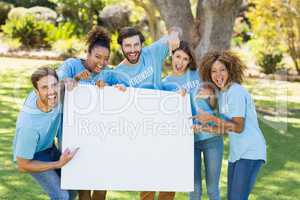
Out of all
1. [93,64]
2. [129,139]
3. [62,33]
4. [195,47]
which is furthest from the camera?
[62,33]

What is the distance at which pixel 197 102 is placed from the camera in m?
4.55

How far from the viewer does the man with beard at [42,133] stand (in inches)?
158

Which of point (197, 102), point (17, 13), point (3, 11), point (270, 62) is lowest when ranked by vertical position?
Answer: point (197, 102)

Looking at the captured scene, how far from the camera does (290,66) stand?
16.4 meters

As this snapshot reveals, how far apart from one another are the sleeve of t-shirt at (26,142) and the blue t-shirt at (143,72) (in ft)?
3.06

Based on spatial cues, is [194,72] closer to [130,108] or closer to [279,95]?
[130,108]

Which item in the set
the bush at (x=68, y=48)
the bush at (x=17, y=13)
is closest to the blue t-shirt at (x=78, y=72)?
the bush at (x=68, y=48)

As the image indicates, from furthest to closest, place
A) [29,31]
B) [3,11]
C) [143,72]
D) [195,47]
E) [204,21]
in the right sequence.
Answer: [3,11] → [29,31] → [195,47] → [204,21] → [143,72]

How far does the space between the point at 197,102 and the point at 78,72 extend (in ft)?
3.19

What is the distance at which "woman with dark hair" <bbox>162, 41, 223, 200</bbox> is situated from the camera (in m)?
4.53

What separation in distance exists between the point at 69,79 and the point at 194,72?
1.03 metres

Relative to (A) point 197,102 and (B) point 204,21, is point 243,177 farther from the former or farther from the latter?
(B) point 204,21

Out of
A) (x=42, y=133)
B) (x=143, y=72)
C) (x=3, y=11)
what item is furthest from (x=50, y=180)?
(x=3, y=11)

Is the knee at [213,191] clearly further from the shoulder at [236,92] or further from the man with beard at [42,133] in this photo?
the man with beard at [42,133]
